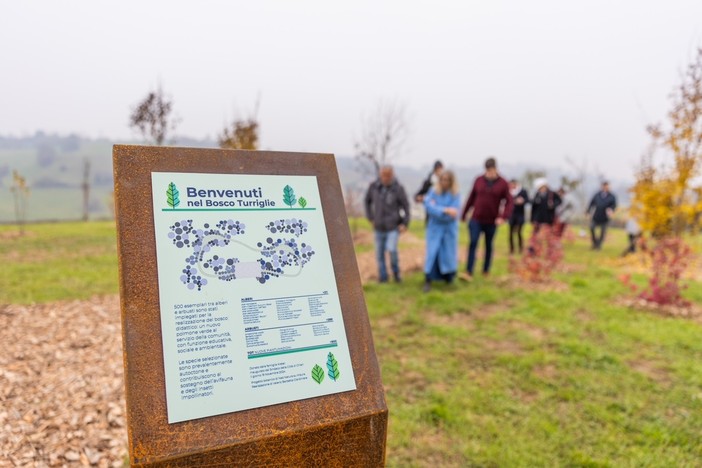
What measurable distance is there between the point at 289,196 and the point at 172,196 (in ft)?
1.86

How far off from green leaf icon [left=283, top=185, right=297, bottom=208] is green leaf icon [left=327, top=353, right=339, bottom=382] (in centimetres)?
78

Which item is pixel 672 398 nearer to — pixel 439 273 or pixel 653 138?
pixel 439 273

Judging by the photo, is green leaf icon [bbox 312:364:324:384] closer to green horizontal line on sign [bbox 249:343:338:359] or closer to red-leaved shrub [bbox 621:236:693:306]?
green horizontal line on sign [bbox 249:343:338:359]

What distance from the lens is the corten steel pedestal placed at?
166 cm

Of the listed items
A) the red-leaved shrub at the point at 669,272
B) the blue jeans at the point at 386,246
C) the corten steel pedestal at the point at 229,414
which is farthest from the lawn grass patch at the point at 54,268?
the red-leaved shrub at the point at 669,272

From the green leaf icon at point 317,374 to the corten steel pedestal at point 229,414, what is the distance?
86mm

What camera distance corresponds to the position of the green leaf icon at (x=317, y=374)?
76.0 inches

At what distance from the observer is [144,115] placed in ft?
46.2

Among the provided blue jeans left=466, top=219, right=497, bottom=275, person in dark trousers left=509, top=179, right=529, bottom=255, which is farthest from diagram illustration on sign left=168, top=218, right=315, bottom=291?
person in dark trousers left=509, top=179, right=529, bottom=255

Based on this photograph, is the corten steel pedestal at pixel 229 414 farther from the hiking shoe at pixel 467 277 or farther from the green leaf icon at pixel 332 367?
the hiking shoe at pixel 467 277

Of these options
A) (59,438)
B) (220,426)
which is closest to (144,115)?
(59,438)

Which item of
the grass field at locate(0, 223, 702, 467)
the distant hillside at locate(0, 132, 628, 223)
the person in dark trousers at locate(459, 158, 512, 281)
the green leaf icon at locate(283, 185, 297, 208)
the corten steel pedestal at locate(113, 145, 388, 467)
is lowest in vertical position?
the grass field at locate(0, 223, 702, 467)

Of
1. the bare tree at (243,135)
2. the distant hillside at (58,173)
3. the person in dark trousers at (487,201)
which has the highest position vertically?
the distant hillside at (58,173)

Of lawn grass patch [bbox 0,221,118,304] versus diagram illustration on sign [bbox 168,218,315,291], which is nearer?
diagram illustration on sign [bbox 168,218,315,291]
